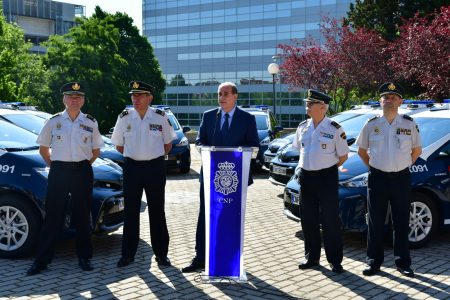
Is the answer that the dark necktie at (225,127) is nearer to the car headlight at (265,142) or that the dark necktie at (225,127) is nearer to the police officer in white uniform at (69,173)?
the police officer in white uniform at (69,173)

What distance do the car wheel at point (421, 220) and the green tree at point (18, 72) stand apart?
17.1 meters

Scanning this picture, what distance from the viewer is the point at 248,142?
5660mm

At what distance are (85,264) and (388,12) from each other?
913 inches

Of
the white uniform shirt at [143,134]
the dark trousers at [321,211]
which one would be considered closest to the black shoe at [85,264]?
the white uniform shirt at [143,134]

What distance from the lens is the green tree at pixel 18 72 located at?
21172mm

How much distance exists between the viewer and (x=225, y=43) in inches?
2574

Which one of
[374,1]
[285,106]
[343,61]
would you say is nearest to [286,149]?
[343,61]

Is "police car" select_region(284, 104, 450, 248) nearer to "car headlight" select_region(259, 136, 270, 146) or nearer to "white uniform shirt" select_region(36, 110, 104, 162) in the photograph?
"white uniform shirt" select_region(36, 110, 104, 162)

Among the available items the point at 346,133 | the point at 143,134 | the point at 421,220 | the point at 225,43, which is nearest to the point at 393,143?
the point at 421,220

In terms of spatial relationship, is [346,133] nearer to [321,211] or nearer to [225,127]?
[321,211]

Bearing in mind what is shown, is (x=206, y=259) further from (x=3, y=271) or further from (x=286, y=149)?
(x=286, y=149)

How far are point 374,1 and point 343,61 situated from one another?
6.05 metres

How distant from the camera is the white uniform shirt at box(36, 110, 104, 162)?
5.70m

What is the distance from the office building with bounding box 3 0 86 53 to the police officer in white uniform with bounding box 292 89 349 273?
262ft
